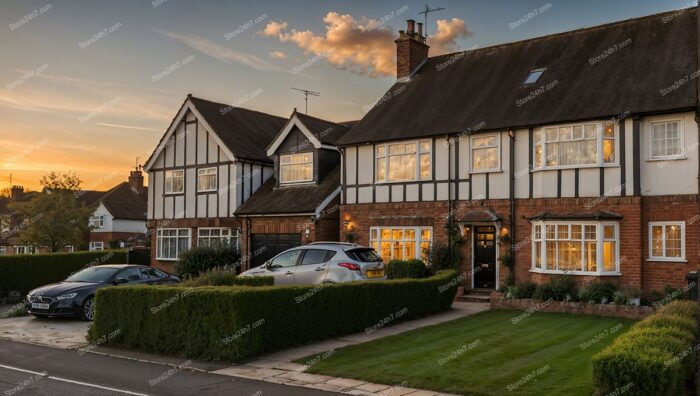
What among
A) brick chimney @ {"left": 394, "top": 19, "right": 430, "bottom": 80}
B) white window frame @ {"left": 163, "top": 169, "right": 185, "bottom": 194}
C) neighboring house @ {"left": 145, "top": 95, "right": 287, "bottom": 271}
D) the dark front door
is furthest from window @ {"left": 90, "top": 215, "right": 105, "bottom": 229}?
the dark front door

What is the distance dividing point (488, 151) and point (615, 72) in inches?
189

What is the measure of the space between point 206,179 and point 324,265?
15.1m

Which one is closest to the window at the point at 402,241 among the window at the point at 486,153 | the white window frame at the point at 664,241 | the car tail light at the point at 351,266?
the window at the point at 486,153

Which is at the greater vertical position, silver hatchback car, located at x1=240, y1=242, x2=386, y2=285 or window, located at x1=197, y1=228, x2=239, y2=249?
window, located at x1=197, y1=228, x2=239, y2=249

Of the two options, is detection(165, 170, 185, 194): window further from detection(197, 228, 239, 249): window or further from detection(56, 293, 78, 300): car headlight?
detection(56, 293, 78, 300): car headlight

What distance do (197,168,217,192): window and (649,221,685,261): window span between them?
64.3 ft

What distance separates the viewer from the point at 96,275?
19.9 meters

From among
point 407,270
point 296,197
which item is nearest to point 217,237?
point 296,197

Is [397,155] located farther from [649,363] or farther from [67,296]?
[649,363]

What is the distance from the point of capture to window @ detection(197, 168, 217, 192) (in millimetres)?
31625

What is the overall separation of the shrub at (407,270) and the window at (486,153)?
160 inches

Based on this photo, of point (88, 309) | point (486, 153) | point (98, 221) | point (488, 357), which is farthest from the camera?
point (98, 221)

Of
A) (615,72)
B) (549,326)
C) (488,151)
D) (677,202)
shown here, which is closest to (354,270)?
(549,326)

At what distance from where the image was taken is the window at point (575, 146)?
65.8ft
